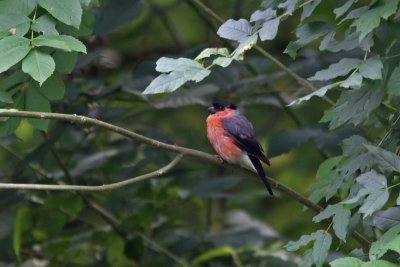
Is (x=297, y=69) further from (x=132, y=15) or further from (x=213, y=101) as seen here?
(x=132, y=15)

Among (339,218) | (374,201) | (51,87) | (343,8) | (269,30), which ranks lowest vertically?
(339,218)

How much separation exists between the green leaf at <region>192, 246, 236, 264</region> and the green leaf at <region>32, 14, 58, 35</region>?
2.65 meters

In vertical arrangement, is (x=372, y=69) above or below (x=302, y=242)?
above

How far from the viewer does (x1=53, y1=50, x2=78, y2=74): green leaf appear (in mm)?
4074

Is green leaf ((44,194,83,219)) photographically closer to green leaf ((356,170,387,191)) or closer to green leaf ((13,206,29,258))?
green leaf ((13,206,29,258))

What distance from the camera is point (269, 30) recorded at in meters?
3.69

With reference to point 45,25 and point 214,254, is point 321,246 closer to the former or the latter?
point 45,25

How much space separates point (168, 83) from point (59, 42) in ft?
1.59

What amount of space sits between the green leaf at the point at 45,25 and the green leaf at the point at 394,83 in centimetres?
138

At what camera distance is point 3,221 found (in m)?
6.52

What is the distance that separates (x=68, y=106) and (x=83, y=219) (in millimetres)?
1258

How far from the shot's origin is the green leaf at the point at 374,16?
3.31 metres

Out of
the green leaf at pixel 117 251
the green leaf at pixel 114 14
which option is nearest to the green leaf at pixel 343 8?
the green leaf at pixel 114 14

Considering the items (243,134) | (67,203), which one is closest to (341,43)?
(243,134)
